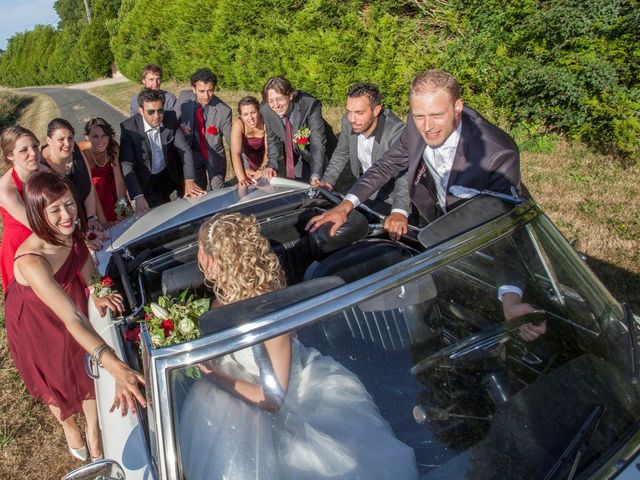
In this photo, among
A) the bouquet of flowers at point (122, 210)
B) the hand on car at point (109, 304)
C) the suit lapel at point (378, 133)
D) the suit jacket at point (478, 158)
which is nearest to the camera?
the hand on car at point (109, 304)

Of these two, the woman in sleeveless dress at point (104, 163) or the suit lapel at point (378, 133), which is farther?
the woman in sleeveless dress at point (104, 163)

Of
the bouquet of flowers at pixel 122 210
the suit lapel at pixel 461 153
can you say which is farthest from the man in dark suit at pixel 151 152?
the suit lapel at pixel 461 153

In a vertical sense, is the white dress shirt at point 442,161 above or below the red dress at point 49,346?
above

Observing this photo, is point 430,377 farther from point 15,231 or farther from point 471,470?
point 15,231

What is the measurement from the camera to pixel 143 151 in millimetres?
5379

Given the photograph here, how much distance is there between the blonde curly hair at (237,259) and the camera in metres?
2.20

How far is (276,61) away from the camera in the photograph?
43.8ft

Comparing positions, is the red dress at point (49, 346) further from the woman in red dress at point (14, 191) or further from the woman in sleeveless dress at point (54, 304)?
the woman in red dress at point (14, 191)

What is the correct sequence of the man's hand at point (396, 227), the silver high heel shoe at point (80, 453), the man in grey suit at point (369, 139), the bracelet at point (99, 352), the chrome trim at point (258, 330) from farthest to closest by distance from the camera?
the man in grey suit at point (369, 139) < the silver high heel shoe at point (80, 453) < the man's hand at point (396, 227) < the bracelet at point (99, 352) < the chrome trim at point (258, 330)

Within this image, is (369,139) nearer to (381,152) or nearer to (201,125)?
(381,152)

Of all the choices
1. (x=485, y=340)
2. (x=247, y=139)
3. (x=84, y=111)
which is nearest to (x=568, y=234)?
(x=247, y=139)

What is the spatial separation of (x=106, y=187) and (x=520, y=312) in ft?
14.5

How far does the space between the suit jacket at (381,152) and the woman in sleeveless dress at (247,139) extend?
Result: 2.88 feet

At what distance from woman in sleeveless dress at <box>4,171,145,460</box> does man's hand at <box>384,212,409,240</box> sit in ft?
5.16
